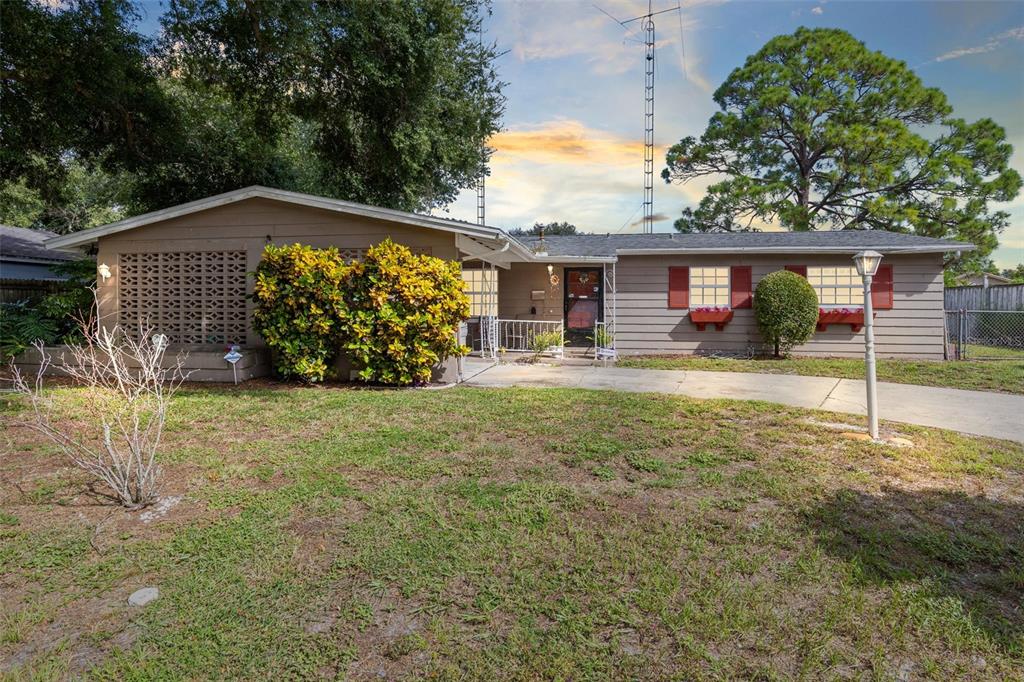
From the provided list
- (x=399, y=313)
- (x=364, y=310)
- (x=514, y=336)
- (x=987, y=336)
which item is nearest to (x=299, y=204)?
(x=364, y=310)

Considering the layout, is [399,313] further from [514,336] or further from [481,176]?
[481,176]

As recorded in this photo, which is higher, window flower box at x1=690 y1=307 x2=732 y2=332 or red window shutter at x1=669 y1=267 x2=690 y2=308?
red window shutter at x1=669 y1=267 x2=690 y2=308

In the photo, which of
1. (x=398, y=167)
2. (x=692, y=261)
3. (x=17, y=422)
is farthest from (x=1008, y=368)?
(x=17, y=422)

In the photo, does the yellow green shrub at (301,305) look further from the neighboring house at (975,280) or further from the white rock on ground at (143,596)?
the neighboring house at (975,280)

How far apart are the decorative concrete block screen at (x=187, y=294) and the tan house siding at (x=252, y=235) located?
12 centimetres

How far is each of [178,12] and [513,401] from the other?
9887 millimetres

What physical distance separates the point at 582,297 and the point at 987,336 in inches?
428

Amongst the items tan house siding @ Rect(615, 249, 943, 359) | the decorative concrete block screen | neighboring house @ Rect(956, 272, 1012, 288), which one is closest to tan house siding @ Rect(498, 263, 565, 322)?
tan house siding @ Rect(615, 249, 943, 359)

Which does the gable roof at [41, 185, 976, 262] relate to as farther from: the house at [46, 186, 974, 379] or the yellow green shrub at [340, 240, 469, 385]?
the yellow green shrub at [340, 240, 469, 385]

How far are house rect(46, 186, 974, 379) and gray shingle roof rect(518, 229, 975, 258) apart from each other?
42 mm

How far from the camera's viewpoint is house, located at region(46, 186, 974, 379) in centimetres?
817

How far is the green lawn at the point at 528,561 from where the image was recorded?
2156mm

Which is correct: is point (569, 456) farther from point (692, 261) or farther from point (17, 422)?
point (692, 261)

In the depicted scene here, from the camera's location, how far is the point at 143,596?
8.41ft
